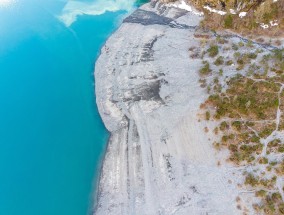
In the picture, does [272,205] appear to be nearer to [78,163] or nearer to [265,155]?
[265,155]

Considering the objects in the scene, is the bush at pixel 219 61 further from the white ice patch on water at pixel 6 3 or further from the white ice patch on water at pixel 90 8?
the white ice patch on water at pixel 6 3

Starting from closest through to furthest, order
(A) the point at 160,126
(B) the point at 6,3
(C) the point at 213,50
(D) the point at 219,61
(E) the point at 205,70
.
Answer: (A) the point at 160,126 < (E) the point at 205,70 < (D) the point at 219,61 < (C) the point at 213,50 < (B) the point at 6,3

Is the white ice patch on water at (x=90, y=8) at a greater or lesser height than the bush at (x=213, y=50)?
greater

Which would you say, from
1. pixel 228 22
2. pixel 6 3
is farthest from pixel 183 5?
pixel 6 3

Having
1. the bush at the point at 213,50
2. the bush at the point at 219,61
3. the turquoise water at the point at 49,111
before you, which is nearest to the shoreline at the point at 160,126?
the bush at the point at 213,50

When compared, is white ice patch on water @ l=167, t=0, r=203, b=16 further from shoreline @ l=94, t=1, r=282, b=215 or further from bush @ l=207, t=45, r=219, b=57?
bush @ l=207, t=45, r=219, b=57

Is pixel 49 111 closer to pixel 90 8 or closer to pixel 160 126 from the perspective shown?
pixel 160 126

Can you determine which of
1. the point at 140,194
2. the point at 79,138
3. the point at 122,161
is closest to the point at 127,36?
the point at 79,138

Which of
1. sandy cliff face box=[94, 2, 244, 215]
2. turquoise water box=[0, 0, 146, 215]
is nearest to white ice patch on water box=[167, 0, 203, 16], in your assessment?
sandy cliff face box=[94, 2, 244, 215]
